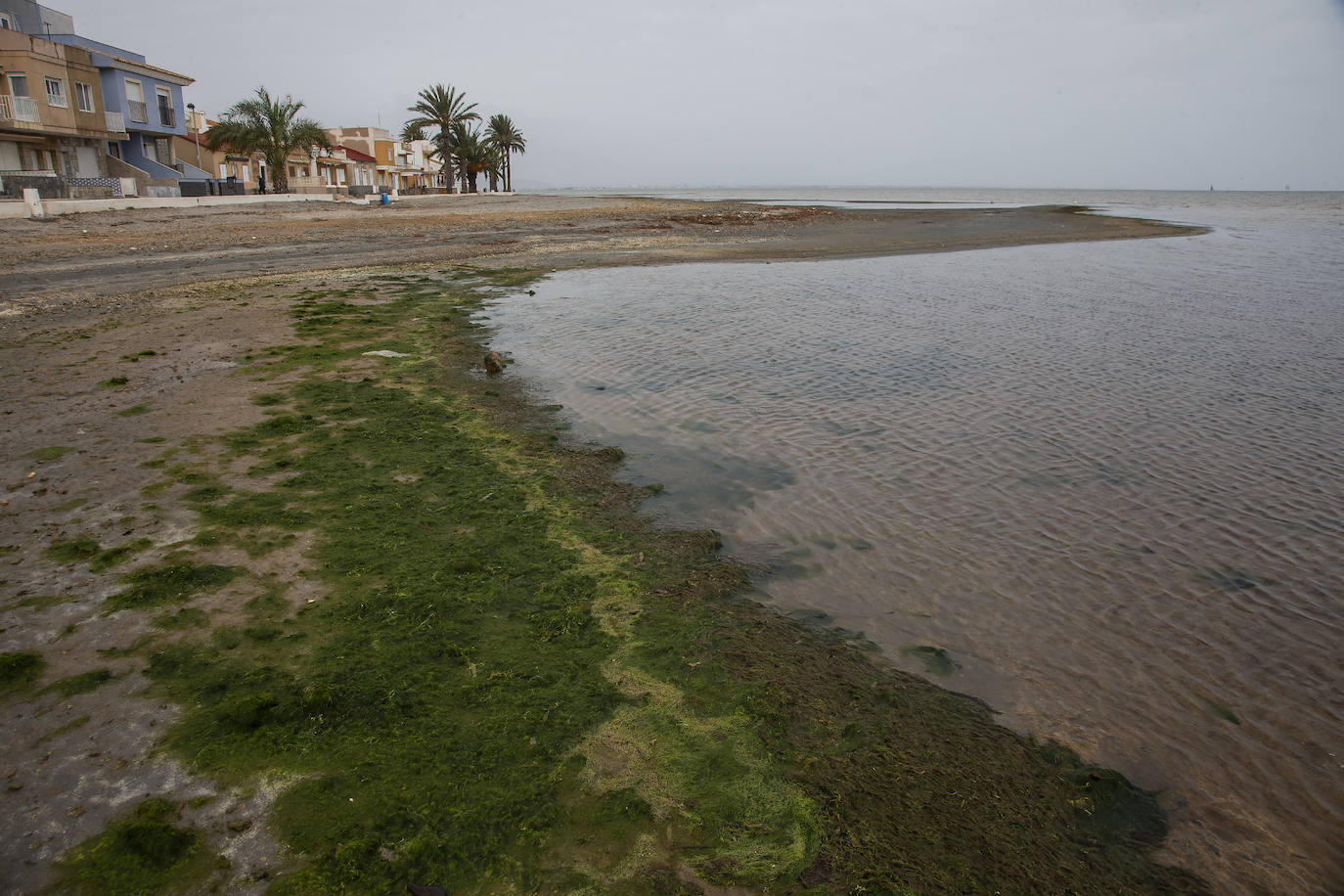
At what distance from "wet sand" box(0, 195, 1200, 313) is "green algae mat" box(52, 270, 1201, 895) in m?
12.0

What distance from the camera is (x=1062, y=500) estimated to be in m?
6.27

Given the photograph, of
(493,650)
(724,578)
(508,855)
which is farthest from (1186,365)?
(508,855)

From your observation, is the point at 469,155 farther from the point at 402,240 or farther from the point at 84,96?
the point at 402,240

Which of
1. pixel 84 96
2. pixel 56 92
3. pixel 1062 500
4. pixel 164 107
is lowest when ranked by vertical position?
pixel 1062 500

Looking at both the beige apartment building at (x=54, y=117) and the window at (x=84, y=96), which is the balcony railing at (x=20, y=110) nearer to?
the beige apartment building at (x=54, y=117)

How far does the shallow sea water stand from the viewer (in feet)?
12.1

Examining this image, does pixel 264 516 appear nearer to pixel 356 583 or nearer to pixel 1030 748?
pixel 356 583

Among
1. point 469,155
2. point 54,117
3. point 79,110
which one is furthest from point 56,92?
point 469,155

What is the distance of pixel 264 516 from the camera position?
17.4 ft

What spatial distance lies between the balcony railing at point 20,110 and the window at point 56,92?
4.78ft

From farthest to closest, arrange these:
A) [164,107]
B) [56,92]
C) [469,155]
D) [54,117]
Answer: [469,155] < [164,107] < [56,92] < [54,117]

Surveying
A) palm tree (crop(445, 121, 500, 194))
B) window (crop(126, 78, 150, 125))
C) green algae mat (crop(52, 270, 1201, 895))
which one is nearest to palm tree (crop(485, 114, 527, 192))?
palm tree (crop(445, 121, 500, 194))

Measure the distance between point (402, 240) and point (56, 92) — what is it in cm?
2546

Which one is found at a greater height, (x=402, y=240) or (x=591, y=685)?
(x=402, y=240)
